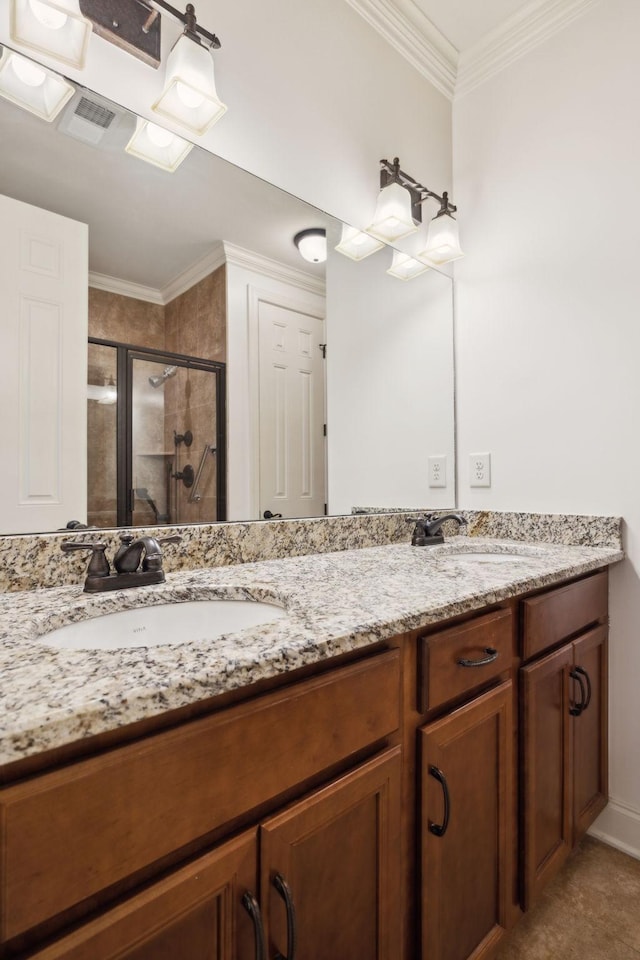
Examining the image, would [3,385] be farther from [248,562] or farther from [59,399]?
[248,562]

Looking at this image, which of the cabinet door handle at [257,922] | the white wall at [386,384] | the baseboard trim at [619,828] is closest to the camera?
the cabinet door handle at [257,922]

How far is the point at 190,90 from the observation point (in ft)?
3.92

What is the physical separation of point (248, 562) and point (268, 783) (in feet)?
2.33

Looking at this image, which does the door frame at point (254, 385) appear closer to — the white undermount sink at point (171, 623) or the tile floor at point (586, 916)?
the white undermount sink at point (171, 623)

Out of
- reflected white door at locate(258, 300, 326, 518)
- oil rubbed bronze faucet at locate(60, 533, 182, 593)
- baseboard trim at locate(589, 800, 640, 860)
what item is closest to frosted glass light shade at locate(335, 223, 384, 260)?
reflected white door at locate(258, 300, 326, 518)

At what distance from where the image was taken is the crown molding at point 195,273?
3.87 ft

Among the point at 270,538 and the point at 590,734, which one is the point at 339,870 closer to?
the point at 270,538

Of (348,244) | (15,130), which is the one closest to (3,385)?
(15,130)

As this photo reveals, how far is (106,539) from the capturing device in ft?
3.53

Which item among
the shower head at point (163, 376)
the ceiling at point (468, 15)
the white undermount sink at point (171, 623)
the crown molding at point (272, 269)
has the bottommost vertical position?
the white undermount sink at point (171, 623)

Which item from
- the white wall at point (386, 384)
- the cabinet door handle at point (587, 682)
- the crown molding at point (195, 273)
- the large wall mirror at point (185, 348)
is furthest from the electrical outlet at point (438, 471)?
the crown molding at point (195, 273)

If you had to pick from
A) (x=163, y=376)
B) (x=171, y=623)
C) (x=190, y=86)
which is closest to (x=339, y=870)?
(x=171, y=623)

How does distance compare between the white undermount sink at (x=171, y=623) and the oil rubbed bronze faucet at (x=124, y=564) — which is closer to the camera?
the white undermount sink at (x=171, y=623)

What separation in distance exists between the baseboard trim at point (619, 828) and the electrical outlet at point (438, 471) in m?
1.15
